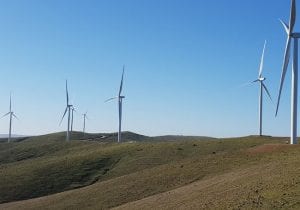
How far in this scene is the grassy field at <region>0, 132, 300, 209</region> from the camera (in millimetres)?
37156

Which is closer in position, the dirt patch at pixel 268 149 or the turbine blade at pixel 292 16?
the dirt patch at pixel 268 149

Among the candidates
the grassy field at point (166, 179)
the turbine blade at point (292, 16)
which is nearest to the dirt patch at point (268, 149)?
the grassy field at point (166, 179)

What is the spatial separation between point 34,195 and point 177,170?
22201mm

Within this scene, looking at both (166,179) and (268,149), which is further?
(268,149)

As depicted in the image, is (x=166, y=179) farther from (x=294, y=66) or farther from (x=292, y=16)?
(x=292, y=16)

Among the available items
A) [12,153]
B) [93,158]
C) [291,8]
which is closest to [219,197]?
[291,8]

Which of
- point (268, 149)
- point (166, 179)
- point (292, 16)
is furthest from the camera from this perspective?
point (292, 16)

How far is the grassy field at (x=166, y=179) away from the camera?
1463 inches

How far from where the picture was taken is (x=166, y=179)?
191 feet

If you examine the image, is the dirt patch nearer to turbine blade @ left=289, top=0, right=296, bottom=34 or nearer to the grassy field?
the grassy field

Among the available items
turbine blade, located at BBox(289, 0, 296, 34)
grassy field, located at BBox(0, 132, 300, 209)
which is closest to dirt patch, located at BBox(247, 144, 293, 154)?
grassy field, located at BBox(0, 132, 300, 209)

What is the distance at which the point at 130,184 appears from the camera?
58.9 m

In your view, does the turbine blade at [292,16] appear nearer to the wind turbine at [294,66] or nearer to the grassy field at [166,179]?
the wind turbine at [294,66]

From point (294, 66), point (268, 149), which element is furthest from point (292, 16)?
point (268, 149)
